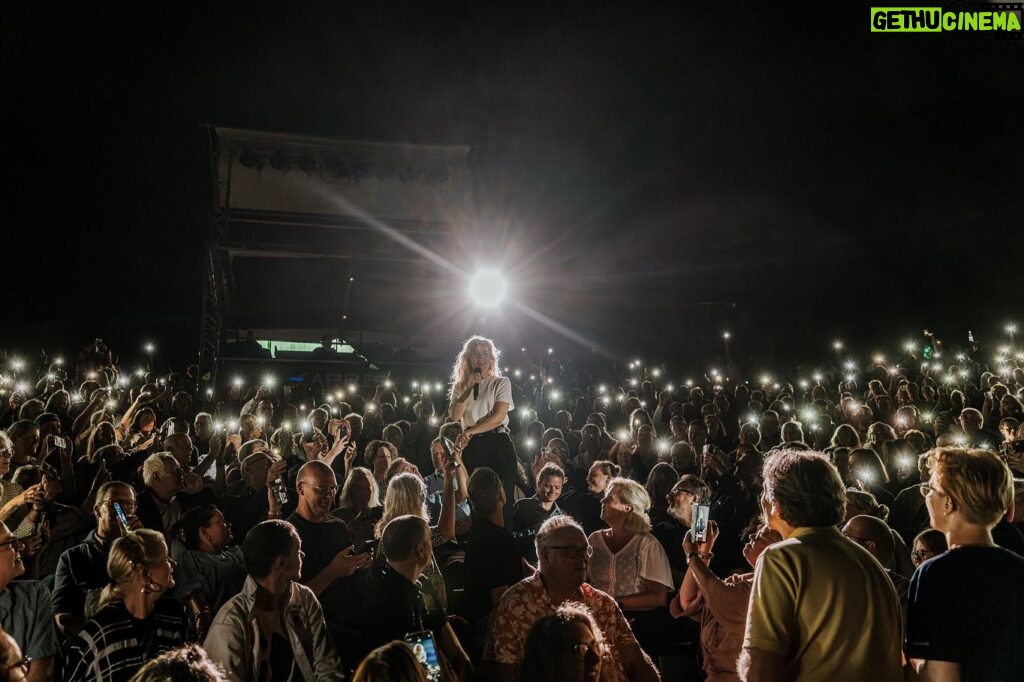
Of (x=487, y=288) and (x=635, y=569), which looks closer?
(x=635, y=569)

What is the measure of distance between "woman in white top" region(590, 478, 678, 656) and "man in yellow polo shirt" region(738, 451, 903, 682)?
6.30 feet

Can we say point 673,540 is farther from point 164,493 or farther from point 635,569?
point 164,493

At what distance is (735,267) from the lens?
28.9 m

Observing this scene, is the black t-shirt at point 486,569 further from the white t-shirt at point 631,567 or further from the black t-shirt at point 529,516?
the black t-shirt at point 529,516

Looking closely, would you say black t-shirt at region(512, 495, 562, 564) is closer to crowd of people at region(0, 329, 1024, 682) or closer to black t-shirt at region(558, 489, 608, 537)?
crowd of people at region(0, 329, 1024, 682)

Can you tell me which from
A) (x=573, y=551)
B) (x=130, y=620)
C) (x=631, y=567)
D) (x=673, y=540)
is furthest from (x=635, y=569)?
(x=130, y=620)

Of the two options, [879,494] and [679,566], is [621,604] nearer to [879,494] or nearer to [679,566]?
[679,566]

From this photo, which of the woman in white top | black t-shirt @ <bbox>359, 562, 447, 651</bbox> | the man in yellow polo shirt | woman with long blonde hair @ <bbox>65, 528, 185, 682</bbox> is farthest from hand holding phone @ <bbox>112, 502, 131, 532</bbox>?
the man in yellow polo shirt

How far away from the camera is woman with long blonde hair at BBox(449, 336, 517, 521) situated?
6.14 m

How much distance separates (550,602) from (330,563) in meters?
1.76

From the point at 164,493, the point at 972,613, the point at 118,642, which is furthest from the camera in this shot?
the point at 164,493

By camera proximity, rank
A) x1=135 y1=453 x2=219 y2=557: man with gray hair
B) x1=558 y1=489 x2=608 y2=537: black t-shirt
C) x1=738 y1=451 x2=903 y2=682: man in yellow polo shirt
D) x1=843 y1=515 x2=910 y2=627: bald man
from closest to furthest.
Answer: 1. x1=738 y1=451 x2=903 y2=682: man in yellow polo shirt
2. x1=843 y1=515 x2=910 y2=627: bald man
3. x1=135 y1=453 x2=219 y2=557: man with gray hair
4. x1=558 y1=489 x2=608 y2=537: black t-shirt

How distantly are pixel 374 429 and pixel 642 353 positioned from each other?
19.0 m

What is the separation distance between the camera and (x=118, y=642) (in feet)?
10.0
